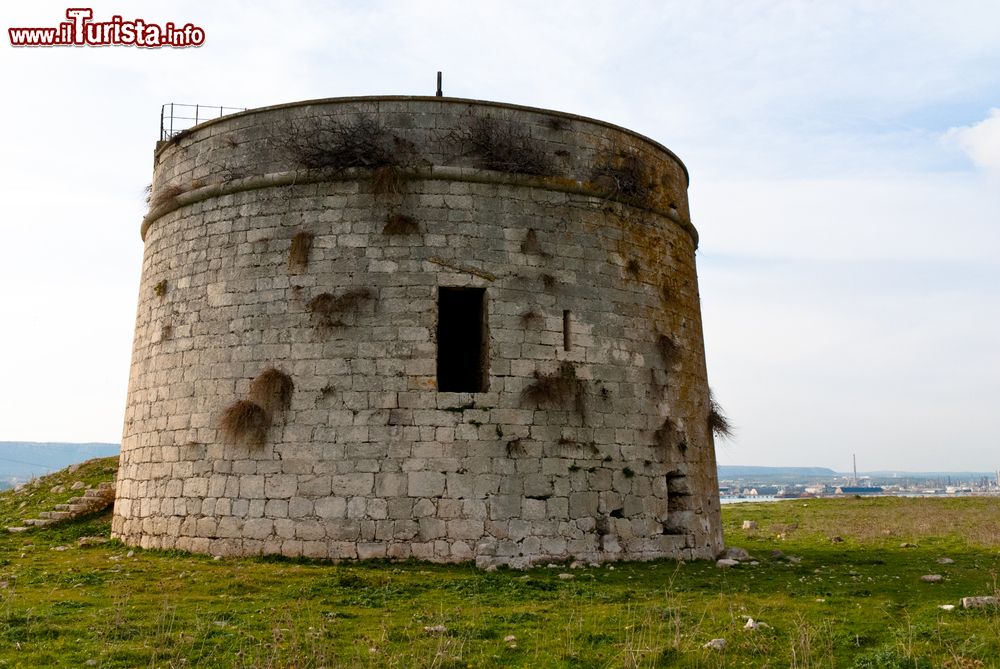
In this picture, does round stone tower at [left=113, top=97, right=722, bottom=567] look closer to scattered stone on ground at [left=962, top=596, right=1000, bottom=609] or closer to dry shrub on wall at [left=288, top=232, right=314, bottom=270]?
dry shrub on wall at [left=288, top=232, right=314, bottom=270]

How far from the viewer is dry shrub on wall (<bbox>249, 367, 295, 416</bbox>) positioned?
10.3m

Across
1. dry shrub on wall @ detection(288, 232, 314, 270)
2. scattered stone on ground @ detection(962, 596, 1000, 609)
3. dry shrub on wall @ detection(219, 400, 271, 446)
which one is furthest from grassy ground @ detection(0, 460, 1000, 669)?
dry shrub on wall @ detection(288, 232, 314, 270)

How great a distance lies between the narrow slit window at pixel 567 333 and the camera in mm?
10727

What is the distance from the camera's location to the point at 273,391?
10.3 meters

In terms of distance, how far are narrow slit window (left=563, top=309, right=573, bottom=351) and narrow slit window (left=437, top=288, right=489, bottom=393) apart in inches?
48.6

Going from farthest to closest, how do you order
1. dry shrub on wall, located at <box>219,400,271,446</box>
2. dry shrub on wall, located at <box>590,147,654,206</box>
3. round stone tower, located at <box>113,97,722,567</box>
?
dry shrub on wall, located at <box>590,147,654,206</box> < dry shrub on wall, located at <box>219,400,271,446</box> < round stone tower, located at <box>113,97,722,567</box>

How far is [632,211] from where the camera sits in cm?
1184

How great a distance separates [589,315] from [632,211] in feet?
6.07

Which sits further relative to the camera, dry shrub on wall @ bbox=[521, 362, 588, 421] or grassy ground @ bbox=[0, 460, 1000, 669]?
dry shrub on wall @ bbox=[521, 362, 588, 421]

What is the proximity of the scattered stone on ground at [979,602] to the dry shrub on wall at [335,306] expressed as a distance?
6927 mm

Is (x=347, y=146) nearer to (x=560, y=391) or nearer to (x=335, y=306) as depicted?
(x=335, y=306)

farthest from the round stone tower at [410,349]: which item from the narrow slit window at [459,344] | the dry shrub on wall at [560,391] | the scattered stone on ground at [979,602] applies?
the scattered stone on ground at [979,602]

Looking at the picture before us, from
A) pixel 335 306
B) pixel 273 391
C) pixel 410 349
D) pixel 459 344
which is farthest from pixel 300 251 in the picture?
pixel 459 344

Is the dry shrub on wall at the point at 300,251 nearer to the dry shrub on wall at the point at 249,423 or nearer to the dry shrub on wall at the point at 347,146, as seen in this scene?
the dry shrub on wall at the point at 347,146
